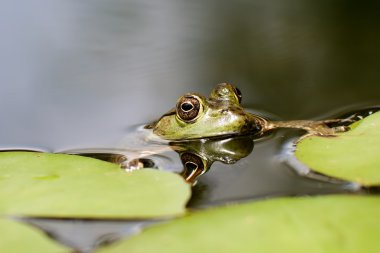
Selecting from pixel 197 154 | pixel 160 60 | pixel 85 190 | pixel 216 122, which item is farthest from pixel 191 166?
pixel 160 60

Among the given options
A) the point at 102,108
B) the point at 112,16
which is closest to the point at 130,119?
the point at 102,108

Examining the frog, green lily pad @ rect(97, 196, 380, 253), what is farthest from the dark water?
green lily pad @ rect(97, 196, 380, 253)

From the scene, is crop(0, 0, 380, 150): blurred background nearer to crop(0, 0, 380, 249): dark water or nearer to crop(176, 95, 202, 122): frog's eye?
crop(0, 0, 380, 249): dark water

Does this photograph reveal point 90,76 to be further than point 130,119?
Yes

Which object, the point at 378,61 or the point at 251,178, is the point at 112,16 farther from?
the point at 251,178

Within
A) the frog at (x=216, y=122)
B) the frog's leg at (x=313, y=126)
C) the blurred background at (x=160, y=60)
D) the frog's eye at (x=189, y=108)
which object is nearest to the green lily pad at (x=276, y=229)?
the frog's leg at (x=313, y=126)

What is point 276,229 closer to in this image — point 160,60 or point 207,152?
point 207,152
